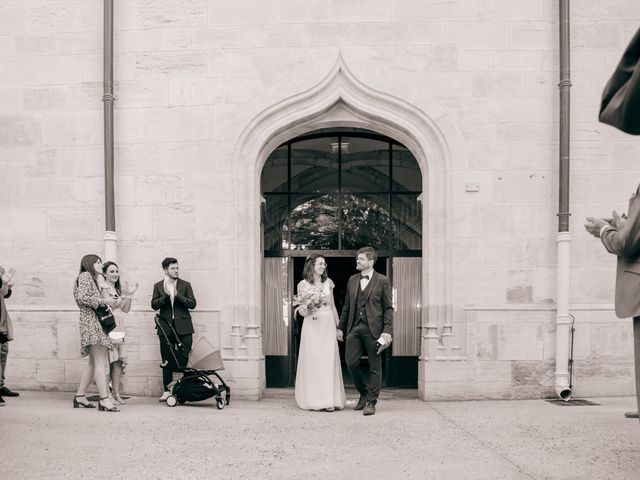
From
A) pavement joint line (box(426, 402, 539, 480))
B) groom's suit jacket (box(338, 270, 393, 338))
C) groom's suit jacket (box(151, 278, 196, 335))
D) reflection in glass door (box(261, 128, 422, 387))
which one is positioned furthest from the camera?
reflection in glass door (box(261, 128, 422, 387))

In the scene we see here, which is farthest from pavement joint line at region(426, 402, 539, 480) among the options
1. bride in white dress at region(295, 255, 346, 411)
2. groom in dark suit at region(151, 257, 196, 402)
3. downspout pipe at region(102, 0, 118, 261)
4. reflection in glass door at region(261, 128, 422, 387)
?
downspout pipe at region(102, 0, 118, 261)

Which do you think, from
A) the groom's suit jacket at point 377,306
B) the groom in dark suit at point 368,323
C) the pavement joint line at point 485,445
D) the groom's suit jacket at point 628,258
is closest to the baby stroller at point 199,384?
the groom in dark suit at point 368,323

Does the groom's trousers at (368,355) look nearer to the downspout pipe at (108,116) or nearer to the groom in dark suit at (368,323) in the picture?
the groom in dark suit at (368,323)

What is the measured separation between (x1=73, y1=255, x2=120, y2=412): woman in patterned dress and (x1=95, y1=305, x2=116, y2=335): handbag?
41mm

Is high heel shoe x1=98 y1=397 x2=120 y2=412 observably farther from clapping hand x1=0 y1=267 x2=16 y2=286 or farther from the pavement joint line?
the pavement joint line

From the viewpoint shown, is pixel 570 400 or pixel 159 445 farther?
pixel 570 400

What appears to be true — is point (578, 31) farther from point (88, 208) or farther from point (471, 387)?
point (88, 208)

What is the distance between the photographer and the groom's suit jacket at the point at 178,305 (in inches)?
339

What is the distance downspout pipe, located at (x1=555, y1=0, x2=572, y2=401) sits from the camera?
8.80 metres

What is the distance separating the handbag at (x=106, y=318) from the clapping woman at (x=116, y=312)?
0.07 m

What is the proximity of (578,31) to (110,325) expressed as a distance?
7083mm

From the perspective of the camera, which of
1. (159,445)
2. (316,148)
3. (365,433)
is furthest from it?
(316,148)

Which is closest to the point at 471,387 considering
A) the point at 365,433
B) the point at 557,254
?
the point at 557,254

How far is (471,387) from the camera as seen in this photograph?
893 centimetres
